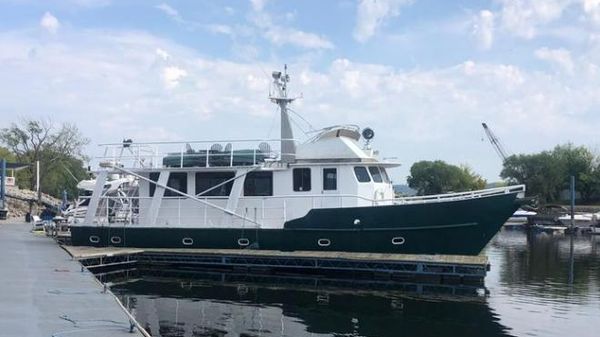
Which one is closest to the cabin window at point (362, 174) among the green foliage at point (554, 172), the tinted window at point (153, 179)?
the tinted window at point (153, 179)

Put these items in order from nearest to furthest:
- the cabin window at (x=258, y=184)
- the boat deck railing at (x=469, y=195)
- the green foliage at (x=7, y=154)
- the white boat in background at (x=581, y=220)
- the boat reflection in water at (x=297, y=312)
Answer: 1. the boat reflection in water at (x=297, y=312)
2. the boat deck railing at (x=469, y=195)
3. the cabin window at (x=258, y=184)
4. the white boat in background at (x=581, y=220)
5. the green foliage at (x=7, y=154)

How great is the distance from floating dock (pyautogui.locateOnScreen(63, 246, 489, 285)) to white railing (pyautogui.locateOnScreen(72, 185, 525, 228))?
3.53 feet

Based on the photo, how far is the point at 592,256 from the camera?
30.6 meters

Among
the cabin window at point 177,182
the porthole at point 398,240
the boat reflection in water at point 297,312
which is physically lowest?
the boat reflection in water at point 297,312

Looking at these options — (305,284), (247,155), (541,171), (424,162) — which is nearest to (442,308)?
(305,284)

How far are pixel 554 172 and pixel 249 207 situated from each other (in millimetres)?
57897

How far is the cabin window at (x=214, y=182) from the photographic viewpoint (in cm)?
2067

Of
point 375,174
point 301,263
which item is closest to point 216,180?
point 301,263

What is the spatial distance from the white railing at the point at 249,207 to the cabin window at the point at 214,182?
9.5 inches

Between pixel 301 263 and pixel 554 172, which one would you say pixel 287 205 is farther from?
pixel 554 172

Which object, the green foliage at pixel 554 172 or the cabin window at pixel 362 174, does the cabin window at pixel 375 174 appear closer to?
the cabin window at pixel 362 174

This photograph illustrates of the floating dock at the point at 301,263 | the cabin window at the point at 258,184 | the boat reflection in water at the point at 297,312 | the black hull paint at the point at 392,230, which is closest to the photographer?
the boat reflection in water at the point at 297,312

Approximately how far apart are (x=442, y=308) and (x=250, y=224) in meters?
6.90

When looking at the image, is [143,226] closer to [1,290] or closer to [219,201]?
[219,201]
